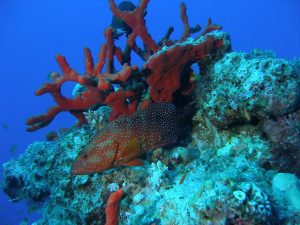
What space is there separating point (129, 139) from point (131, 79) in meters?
1.27

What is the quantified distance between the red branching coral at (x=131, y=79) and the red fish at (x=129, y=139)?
56 cm

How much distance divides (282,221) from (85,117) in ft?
12.7

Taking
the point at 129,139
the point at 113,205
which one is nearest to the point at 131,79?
the point at 129,139

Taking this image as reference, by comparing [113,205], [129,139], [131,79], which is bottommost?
[113,205]

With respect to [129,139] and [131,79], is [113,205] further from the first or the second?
[131,79]

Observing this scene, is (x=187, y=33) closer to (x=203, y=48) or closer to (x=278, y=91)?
(x=203, y=48)

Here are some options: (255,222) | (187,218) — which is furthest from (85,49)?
(255,222)

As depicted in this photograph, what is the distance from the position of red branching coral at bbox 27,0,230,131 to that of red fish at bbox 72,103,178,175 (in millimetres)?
555

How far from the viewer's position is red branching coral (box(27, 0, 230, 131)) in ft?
14.1

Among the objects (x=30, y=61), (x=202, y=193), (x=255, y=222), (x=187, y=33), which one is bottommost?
(x=255, y=222)

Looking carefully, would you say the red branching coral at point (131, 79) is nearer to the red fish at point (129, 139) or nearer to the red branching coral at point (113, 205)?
the red fish at point (129, 139)

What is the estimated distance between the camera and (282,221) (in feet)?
9.07

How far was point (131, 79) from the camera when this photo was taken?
4.84 metres

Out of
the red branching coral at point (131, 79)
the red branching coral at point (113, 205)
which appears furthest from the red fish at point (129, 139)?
the red branching coral at point (113, 205)
